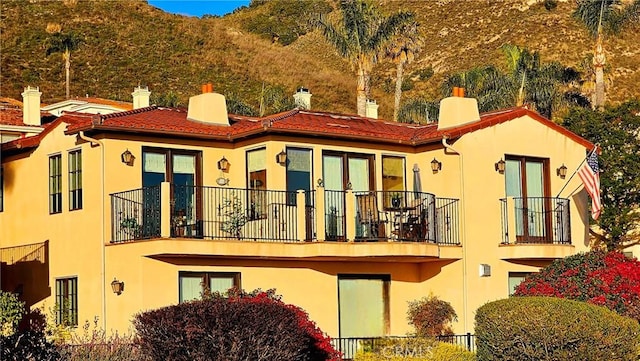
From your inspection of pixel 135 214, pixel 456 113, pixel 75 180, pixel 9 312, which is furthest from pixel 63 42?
pixel 9 312

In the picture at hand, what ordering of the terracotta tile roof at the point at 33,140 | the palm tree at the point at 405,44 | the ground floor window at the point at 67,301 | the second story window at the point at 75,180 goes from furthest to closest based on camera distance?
the palm tree at the point at 405,44
the terracotta tile roof at the point at 33,140
the second story window at the point at 75,180
the ground floor window at the point at 67,301

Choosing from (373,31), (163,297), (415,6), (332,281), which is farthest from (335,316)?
(415,6)

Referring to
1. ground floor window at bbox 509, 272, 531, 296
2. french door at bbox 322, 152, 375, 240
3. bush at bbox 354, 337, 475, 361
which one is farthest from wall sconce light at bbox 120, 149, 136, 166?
ground floor window at bbox 509, 272, 531, 296

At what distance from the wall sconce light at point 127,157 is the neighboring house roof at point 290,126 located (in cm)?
49

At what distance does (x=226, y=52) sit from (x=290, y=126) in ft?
201

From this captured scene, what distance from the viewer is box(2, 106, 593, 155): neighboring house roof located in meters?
25.1

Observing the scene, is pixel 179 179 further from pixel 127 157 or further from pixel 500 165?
pixel 500 165

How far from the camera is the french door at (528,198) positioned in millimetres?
28375

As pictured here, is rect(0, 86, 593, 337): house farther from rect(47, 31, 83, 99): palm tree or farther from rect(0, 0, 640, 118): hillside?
rect(47, 31, 83, 99): palm tree

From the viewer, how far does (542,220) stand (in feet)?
94.2

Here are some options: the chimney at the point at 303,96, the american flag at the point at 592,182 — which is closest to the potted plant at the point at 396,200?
the american flag at the point at 592,182

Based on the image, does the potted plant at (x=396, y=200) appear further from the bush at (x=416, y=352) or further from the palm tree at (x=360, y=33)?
the palm tree at (x=360, y=33)

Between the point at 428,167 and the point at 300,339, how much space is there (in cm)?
1021

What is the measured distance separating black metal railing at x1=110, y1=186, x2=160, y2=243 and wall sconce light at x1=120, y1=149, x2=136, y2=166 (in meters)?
0.76
